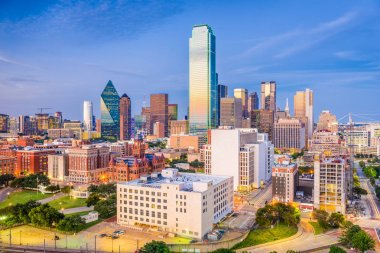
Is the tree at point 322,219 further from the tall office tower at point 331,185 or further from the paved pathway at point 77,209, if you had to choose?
the paved pathway at point 77,209

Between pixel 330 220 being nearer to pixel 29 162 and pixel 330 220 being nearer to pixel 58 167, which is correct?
pixel 58 167

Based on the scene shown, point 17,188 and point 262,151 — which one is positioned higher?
point 262,151

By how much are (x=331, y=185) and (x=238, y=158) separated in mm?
32334

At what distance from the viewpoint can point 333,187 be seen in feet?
254

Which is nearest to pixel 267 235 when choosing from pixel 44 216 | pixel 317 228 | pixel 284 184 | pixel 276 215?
pixel 276 215

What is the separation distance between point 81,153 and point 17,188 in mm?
21586

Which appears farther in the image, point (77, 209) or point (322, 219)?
point (77, 209)

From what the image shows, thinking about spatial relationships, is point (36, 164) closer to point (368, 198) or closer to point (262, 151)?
point (262, 151)

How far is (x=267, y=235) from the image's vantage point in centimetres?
6316

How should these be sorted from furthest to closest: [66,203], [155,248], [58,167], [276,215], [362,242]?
[58,167], [66,203], [276,215], [362,242], [155,248]

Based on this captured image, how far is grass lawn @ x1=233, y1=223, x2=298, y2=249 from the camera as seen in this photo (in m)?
59.2

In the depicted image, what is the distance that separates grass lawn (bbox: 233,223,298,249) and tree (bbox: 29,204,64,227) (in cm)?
3332

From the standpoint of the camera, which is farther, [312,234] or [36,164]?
[36,164]

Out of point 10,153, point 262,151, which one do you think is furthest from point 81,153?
point 262,151
